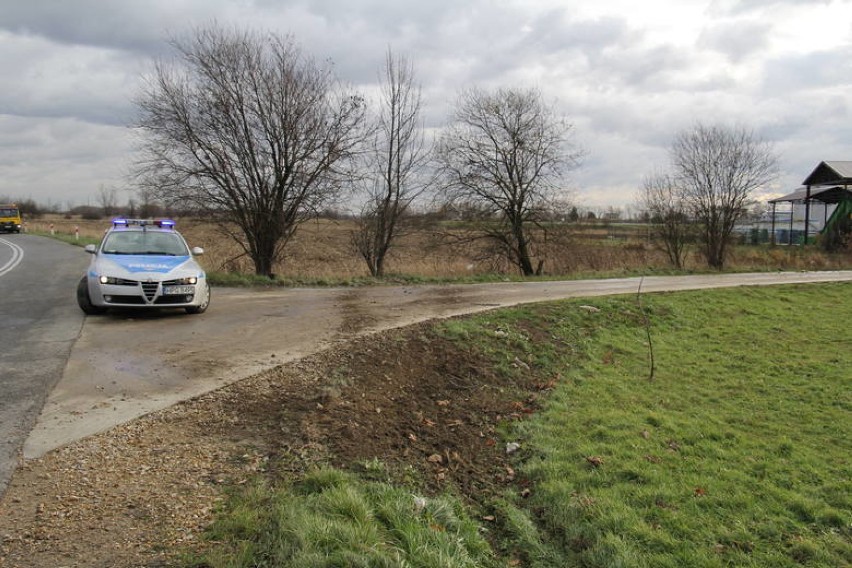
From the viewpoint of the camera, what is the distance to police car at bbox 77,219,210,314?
30.7 feet

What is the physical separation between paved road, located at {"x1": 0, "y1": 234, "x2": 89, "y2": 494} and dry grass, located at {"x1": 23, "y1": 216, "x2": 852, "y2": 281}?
466cm

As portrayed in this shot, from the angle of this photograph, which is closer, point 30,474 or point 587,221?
point 30,474

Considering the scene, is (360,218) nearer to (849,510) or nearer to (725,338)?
(725,338)

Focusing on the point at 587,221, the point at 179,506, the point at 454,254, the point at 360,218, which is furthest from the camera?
the point at 587,221

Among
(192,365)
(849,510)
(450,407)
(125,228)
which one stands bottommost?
(849,510)

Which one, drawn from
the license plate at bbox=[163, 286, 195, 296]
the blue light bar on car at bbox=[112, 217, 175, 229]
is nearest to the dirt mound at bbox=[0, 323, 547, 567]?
the license plate at bbox=[163, 286, 195, 296]

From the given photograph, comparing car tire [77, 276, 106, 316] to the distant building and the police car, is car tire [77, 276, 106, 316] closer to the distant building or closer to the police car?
the police car

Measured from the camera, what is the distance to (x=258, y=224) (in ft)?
56.4

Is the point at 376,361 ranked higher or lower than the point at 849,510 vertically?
higher

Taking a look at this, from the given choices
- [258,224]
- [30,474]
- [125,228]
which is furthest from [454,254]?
[30,474]

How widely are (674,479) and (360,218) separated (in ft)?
59.1

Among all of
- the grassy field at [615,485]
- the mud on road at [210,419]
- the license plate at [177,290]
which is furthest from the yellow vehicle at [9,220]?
the grassy field at [615,485]

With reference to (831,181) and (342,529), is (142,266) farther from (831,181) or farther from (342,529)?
(831,181)

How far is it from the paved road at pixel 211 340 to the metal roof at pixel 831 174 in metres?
32.9
